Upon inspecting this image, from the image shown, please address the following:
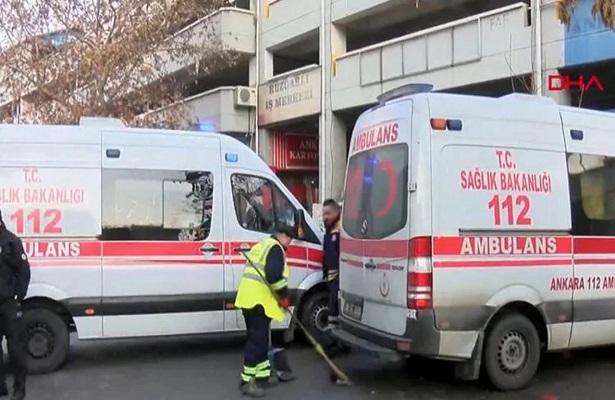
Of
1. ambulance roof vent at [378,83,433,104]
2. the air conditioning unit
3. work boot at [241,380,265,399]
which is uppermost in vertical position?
the air conditioning unit

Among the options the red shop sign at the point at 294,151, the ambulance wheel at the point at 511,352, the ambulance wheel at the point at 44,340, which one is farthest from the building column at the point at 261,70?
the ambulance wheel at the point at 511,352

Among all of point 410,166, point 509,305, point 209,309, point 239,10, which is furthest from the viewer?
point 239,10

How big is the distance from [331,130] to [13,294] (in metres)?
13.3

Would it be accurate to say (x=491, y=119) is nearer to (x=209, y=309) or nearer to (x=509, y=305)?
(x=509, y=305)

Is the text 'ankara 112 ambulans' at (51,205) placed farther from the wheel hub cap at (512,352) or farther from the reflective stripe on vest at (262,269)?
the wheel hub cap at (512,352)

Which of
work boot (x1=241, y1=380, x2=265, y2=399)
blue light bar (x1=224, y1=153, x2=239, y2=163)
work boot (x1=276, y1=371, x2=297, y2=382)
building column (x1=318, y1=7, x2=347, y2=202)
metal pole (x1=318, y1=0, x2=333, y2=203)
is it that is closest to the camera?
work boot (x1=241, y1=380, x2=265, y2=399)

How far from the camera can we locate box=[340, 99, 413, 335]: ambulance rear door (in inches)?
245

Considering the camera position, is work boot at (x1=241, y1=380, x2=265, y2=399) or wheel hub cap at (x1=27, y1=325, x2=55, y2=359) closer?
work boot at (x1=241, y1=380, x2=265, y2=399)

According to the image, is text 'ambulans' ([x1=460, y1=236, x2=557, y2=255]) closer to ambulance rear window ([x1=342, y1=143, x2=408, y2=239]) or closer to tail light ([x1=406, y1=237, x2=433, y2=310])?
tail light ([x1=406, y1=237, x2=433, y2=310])

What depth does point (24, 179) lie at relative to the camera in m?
7.54

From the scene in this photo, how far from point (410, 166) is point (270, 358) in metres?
2.44

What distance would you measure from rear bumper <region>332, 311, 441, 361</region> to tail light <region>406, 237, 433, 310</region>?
3.8 inches

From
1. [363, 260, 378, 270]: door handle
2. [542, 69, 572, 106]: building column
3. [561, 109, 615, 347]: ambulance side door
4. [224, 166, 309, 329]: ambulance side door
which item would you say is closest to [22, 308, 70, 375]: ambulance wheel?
[224, 166, 309, 329]: ambulance side door

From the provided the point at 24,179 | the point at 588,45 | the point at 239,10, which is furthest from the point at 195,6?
the point at 24,179
